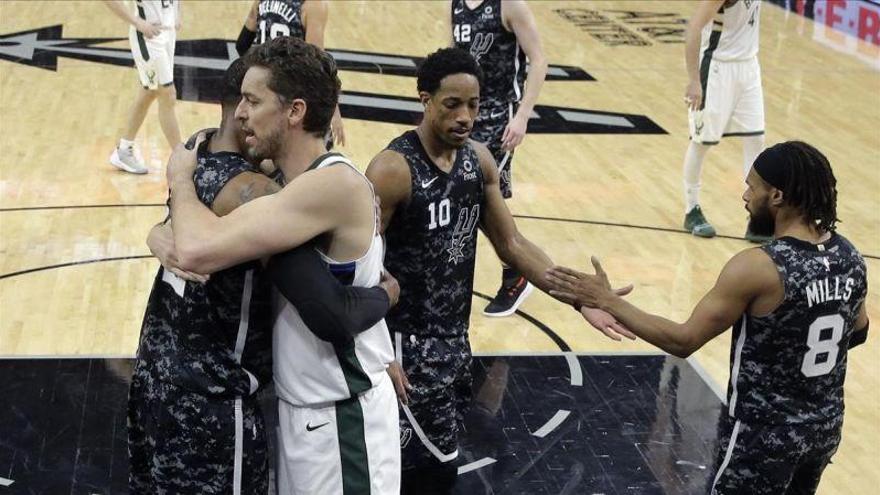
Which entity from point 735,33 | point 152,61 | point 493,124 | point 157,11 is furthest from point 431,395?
point 157,11

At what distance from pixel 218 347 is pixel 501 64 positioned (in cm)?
416

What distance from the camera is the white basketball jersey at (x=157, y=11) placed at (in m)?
9.20

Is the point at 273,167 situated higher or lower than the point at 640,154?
higher

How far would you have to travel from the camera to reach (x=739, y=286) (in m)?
3.70

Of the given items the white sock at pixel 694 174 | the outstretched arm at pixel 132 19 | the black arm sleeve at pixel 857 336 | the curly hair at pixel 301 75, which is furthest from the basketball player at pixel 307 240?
the outstretched arm at pixel 132 19

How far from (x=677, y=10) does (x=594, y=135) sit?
6886mm

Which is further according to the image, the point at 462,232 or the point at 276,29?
the point at 276,29

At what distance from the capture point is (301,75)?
10.7ft

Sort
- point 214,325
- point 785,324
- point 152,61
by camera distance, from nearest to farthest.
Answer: point 214,325, point 785,324, point 152,61

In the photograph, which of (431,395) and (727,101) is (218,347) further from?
(727,101)

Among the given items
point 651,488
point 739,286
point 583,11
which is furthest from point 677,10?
point 739,286

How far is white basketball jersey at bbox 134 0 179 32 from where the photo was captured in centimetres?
920

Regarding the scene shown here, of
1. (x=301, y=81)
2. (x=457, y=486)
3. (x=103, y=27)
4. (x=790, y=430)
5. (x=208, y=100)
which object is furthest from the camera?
(x=103, y=27)

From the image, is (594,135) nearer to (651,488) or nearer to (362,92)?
(362,92)
